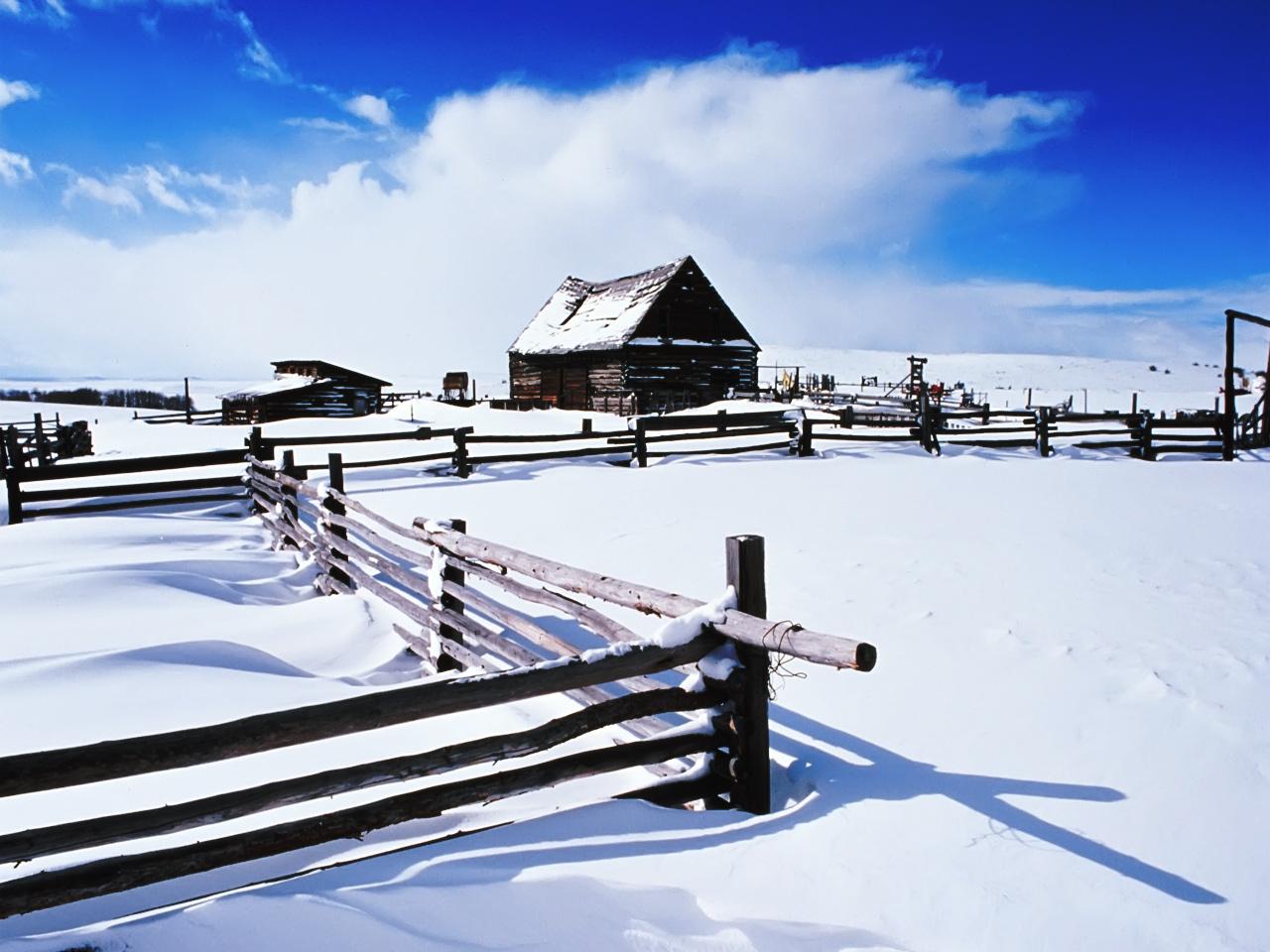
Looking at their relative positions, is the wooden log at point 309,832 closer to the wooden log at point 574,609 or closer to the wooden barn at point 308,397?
the wooden log at point 574,609

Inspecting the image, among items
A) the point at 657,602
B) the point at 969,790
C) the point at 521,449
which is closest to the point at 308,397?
the point at 521,449

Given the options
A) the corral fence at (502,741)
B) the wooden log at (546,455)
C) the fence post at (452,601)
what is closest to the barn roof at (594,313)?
the wooden log at (546,455)

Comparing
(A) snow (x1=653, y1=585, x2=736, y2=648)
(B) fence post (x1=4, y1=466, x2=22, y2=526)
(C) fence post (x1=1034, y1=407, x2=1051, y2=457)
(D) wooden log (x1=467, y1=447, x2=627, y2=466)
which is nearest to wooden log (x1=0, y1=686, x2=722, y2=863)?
(A) snow (x1=653, y1=585, x2=736, y2=648)

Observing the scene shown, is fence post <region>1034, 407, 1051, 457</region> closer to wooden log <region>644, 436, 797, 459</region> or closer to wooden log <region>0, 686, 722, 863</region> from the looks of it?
wooden log <region>644, 436, 797, 459</region>

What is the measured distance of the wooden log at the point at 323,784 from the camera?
222cm

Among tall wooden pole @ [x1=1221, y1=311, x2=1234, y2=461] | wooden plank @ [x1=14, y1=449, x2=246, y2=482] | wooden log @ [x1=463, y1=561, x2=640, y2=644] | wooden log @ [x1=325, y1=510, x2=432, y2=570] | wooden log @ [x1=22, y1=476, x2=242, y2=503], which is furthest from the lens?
tall wooden pole @ [x1=1221, y1=311, x2=1234, y2=461]

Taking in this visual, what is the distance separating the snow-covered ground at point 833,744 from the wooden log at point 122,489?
1.79 m

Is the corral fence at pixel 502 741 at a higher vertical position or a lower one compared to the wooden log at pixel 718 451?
lower

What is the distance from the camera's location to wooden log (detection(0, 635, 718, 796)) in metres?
2.12

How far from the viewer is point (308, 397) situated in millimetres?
36344

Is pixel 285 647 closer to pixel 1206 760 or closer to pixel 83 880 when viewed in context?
pixel 83 880

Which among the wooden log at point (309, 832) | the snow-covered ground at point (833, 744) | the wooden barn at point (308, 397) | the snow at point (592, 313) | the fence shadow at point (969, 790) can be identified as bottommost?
the fence shadow at point (969, 790)

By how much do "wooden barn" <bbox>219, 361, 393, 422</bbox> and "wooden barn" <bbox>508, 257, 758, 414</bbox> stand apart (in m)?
9.21

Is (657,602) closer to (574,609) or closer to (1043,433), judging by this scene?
(574,609)
